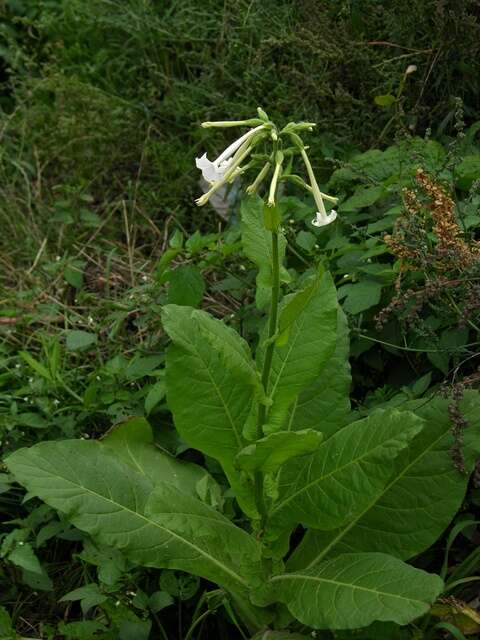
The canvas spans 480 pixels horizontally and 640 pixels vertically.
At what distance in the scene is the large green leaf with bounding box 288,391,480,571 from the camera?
7.30 ft

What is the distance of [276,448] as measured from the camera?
198 centimetres

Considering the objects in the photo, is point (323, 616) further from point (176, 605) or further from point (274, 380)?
point (176, 605)

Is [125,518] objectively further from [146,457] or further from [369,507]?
[369,507]

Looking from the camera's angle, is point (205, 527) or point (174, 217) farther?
point (174, 217)

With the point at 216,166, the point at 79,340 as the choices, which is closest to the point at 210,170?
the point at 216,166

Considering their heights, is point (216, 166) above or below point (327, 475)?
above

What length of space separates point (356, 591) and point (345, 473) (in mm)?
257

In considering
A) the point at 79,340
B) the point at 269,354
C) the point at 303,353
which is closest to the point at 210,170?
the point at 269,354

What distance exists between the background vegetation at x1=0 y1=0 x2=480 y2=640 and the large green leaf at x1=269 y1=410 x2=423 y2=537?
0.65 ft

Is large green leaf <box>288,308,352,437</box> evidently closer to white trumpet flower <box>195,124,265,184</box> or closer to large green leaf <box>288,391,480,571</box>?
large green leaf <box>288,391,480,571</box>

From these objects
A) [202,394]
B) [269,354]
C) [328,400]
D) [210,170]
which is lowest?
[328,400]

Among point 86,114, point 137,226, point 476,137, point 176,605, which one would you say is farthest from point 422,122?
point 176,605

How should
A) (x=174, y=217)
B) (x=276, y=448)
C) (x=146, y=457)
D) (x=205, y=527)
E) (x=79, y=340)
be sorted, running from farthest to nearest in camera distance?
(x=174, y=217) < (x=79, y=340) < (x=146, y=457) < (x=205, y=527) < (x=276, y=448)

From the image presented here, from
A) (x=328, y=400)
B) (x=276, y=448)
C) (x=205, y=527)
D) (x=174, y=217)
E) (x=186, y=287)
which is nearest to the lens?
(x=276, y=448)
